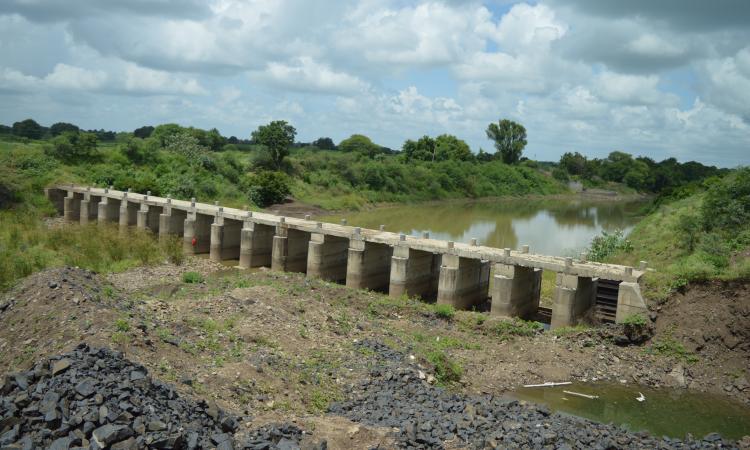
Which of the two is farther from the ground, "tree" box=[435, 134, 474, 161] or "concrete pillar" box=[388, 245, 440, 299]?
"tree" box=[435, 134, 474, 161]

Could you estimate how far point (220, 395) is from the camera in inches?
509

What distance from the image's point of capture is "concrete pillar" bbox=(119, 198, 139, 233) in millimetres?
42875

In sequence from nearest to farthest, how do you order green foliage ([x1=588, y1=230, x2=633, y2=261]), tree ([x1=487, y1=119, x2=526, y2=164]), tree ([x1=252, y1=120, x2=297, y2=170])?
green foliage ([x1=588, y1=230, x2=633, y2=261])
tree ([x1=252, y1=120, x2=297, y2=170])
tree ([x1=487, y1=119, x2=526, y2=164])

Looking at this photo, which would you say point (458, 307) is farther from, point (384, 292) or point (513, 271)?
point (384, 292)

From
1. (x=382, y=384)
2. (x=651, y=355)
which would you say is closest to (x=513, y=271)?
(x=651, y=355)

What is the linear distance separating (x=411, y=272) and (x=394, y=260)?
97cm

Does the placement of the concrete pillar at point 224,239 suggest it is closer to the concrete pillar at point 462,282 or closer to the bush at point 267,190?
the concrete pillar at point 462,282

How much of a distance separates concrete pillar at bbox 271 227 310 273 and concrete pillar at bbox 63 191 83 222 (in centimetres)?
2367

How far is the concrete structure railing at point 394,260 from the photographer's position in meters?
23.4

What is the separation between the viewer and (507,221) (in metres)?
68.4

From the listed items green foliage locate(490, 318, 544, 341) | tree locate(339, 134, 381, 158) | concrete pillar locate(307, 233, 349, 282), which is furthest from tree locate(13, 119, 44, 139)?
green foliage locate(490, 318, 544, 341)

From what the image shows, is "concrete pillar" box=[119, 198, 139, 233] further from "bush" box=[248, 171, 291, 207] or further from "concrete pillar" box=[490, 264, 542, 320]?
"concrete pillar" box=[490, 264, 542, 320]

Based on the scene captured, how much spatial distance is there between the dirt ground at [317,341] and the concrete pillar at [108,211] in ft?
68.8

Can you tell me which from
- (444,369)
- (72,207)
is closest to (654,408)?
(444,369)
